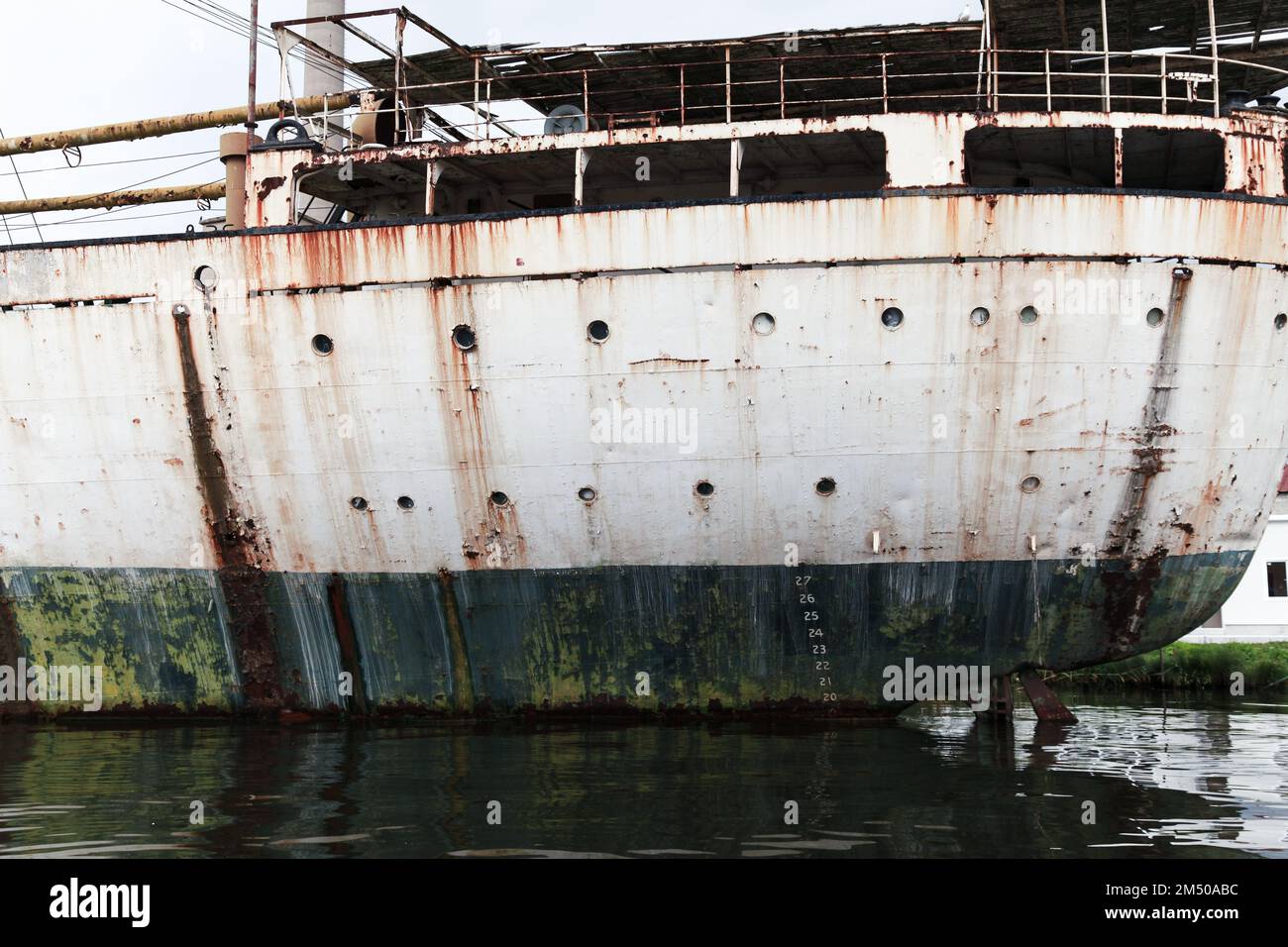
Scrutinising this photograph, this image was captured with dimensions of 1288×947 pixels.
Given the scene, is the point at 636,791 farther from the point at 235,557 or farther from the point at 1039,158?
the point at 1039,158

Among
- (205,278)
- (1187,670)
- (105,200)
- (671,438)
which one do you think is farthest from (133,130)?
(1187,670)

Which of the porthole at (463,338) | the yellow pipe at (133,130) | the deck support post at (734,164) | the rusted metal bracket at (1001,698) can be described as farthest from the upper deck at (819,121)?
the yellow pipe at (133,130)

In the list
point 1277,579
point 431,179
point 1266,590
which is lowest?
point 1266,590

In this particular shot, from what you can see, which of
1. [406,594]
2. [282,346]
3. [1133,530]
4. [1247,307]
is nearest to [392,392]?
[282,346]

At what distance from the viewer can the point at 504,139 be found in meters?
14.2

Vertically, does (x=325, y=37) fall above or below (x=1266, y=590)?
above

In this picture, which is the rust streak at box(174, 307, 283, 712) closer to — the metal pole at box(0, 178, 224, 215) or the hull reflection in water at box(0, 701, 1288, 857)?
the hull reflection in water at box(0, 701, 1288, 857)

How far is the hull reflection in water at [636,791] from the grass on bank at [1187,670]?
9.01 meters

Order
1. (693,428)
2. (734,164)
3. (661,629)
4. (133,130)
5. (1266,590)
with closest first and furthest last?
(693,428), (734,164), (661,629), (133,130), (1266,590)

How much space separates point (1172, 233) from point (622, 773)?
26.8 ft

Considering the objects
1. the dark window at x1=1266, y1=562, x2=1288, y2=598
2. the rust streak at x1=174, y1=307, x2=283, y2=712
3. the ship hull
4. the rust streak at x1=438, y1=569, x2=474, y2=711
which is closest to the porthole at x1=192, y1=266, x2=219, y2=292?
the ship hull

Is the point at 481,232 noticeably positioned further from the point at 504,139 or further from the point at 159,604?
the point at 159,604

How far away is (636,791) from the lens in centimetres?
1011

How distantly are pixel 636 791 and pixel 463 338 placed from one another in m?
5.74
